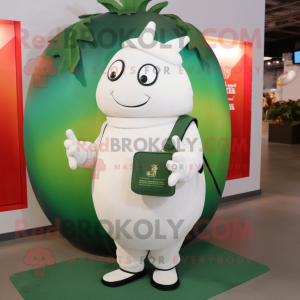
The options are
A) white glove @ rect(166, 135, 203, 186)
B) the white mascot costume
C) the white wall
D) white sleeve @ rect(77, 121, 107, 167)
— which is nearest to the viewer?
white glove @ rect(166, 135, 203, 186)

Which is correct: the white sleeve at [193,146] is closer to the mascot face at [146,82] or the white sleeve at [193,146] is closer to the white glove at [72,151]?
the mascot face at [146,82]

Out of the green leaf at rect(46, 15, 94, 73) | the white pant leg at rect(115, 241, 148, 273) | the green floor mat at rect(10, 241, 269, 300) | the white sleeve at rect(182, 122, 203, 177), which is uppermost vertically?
the green leaf at rect(46, 15, 94, 73)

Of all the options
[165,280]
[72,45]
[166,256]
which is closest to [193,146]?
[166,256]

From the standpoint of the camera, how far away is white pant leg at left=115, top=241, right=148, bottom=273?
6.94ft

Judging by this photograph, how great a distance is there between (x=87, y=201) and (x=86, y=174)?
164mm

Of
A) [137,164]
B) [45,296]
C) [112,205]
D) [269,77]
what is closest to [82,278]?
[45,296]

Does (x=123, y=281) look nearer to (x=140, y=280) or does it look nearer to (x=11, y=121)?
(x=140, y=280)

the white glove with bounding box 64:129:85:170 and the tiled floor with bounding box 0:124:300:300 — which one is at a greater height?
the white glove with bounding box 64:129:85:170

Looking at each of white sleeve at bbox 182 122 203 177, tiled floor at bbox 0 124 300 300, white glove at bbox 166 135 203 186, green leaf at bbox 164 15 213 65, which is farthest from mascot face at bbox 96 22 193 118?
tiled floor at bbox 0 124 300 300

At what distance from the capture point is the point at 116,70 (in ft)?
6.22

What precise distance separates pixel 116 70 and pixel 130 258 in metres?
1.06

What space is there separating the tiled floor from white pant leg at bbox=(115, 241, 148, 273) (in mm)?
490

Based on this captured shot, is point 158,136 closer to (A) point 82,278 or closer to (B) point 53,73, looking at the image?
(B) point 53,73

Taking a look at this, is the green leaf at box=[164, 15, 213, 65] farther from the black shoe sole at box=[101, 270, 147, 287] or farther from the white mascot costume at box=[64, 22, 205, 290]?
the black shoe sole at box=[101, 270, 147, 287]
